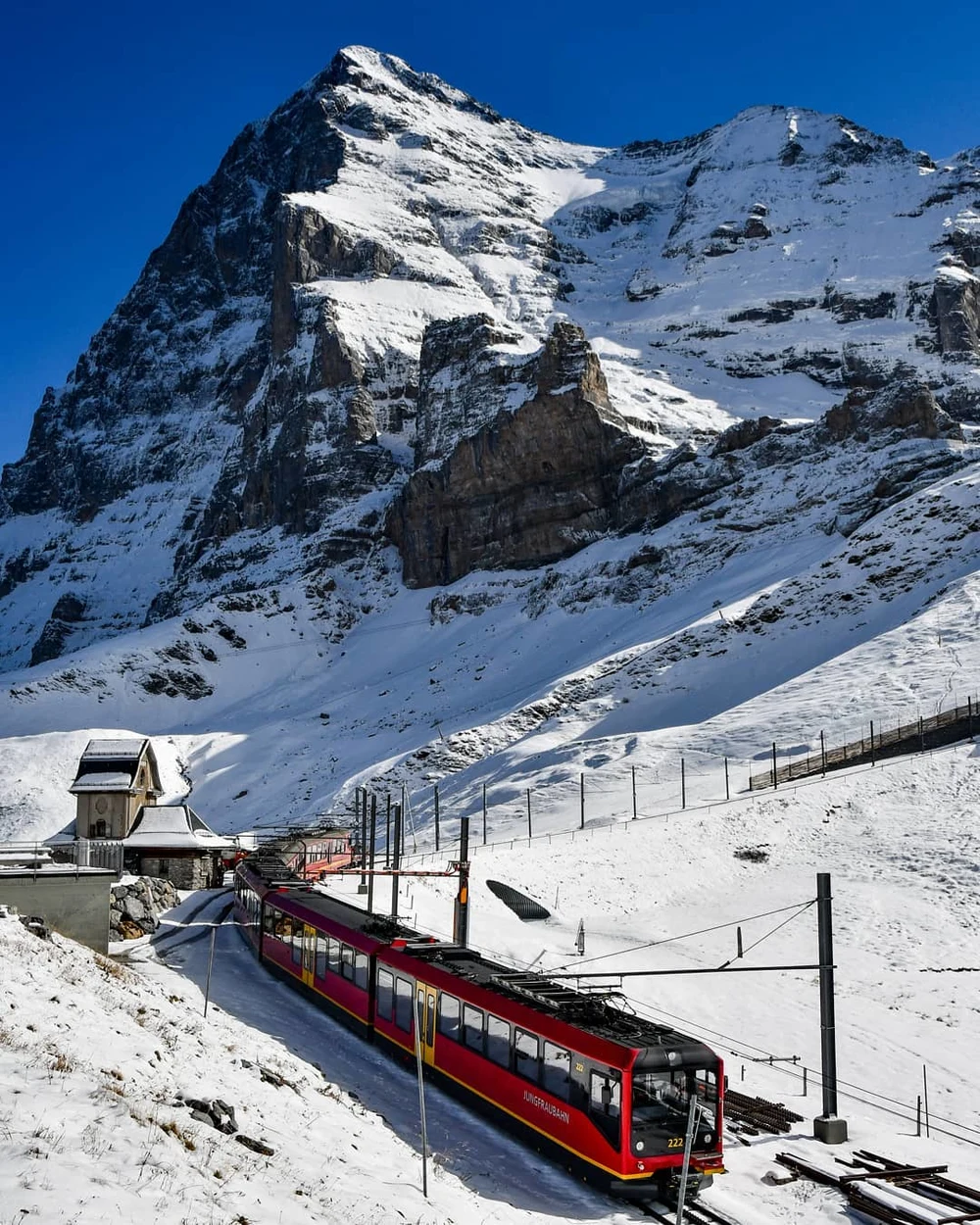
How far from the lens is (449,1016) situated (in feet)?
71.1

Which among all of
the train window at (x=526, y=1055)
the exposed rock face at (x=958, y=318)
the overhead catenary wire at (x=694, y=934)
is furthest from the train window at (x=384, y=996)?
the exposed rock face at (x=958, y=318)

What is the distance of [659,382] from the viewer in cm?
18188

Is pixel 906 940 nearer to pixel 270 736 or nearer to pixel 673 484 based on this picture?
pixel 270 736

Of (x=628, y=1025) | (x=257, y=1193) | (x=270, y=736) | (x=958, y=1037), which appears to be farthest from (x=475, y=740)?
(x=257, y=1193)

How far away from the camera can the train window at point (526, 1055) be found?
61.2 feet

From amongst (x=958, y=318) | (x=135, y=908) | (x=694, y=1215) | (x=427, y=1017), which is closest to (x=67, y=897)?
(x=135, y=908)

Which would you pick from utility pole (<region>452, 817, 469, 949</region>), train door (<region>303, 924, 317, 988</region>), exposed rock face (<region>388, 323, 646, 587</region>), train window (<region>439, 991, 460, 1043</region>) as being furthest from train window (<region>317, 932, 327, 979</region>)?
exposed rock face (<region>388, 323, 646, 587</region>)

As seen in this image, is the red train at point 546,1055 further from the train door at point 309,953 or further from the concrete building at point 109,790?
the concrete building at point 109,790

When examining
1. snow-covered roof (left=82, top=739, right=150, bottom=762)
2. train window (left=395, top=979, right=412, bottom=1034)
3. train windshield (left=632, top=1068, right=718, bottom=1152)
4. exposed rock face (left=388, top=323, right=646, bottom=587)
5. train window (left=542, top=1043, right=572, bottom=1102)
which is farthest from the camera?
exposed rock face (left=388, top=323, right=646, bottom=587)

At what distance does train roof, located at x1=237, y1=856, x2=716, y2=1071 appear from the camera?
17250 mm

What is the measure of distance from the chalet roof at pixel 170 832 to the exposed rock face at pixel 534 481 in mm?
93782

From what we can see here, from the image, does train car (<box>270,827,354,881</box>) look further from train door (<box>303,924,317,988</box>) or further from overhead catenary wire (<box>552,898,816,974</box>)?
train door (<box>303,924,317,988</box>)

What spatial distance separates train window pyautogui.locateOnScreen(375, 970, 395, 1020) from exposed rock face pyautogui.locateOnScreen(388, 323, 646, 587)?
393 feet

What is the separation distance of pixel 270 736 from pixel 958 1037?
88131 mm
